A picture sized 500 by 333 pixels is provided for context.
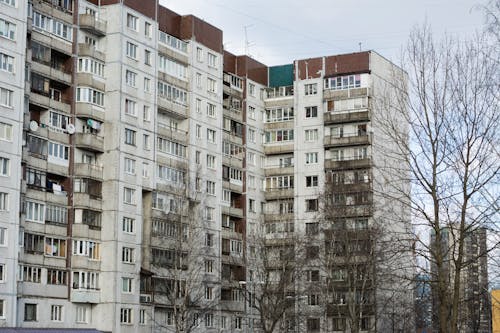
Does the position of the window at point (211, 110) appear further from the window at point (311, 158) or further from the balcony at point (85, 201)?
the balcony at point (85, 201)

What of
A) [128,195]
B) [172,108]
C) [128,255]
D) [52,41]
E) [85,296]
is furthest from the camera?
[172,108]

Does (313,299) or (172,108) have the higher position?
(172,108)

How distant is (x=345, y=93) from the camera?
350ft

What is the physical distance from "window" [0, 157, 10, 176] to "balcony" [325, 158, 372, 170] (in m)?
42.8

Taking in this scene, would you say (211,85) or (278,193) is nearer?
(211,85)

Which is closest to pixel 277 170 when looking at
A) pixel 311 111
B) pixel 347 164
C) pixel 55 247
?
pixel 311 111

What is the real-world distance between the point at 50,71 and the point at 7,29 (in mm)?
6102

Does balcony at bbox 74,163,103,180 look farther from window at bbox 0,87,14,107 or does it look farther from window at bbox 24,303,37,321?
window at bbox 24,303,37,321

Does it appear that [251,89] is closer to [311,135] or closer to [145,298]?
[311,135]

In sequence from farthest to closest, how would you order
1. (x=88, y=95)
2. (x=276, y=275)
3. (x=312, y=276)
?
1. (x=312, y=276)
2. (x=276, y=275)
3. (x=88, y=95)

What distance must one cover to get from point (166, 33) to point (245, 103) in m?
18.2

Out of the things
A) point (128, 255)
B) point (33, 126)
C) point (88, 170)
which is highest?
point (33, 126)

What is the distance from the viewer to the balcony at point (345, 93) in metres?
105

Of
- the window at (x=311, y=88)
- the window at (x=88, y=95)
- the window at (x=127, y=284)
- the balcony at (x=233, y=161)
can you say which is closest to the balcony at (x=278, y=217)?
the balcony at (x=233, y=161)
